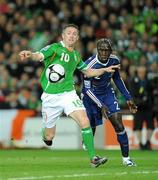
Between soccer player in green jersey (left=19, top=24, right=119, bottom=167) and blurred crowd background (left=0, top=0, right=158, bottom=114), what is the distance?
8.45 meters

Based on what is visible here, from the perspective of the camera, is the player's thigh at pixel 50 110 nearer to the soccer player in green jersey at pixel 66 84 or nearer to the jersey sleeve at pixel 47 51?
the soccer player in green jersey at pixel 66 84

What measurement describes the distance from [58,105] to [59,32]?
1216cm

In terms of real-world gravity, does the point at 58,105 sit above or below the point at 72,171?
above

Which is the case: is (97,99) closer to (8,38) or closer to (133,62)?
(133,62)

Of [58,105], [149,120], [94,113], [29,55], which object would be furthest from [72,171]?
[149,120]

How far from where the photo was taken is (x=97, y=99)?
49.6 feet

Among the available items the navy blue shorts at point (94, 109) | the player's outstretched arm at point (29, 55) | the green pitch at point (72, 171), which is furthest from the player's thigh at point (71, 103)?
the navy blue shorts at point (94, 109)

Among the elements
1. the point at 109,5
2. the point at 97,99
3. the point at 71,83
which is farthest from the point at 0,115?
the point at 71,83

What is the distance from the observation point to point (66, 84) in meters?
13.5

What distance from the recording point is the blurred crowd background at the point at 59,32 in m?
23.5

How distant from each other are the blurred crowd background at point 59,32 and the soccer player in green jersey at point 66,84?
8453mm

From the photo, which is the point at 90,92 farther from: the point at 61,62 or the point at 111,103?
the point at 61,62

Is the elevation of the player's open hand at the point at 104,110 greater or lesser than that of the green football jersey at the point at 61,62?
lesser

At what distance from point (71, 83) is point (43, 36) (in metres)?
12.1
